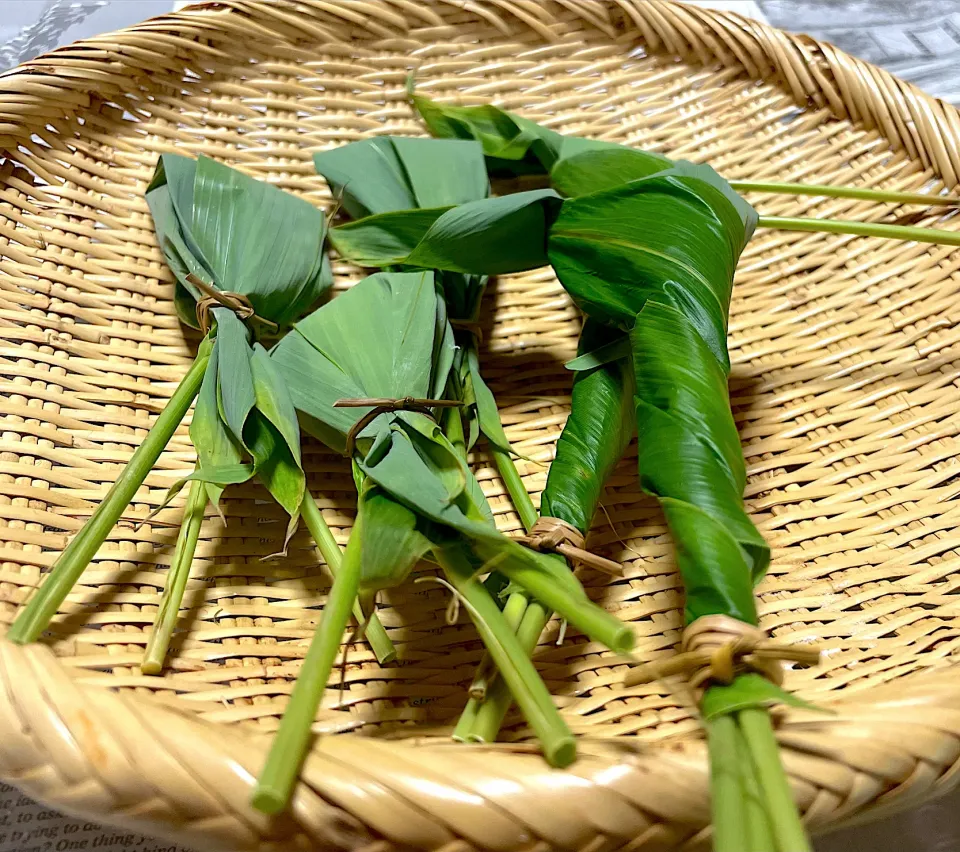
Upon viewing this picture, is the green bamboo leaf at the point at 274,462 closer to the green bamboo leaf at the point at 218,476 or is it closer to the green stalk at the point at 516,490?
the green bamboo leaf at the point at 218,476

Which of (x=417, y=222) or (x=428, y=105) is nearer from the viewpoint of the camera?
(x=417, y=222)

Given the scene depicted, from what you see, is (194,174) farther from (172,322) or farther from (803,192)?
(803,192)

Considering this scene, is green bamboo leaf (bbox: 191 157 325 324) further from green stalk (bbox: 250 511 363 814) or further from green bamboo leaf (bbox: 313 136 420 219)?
green stalk (bbox: 250 511 363 814)

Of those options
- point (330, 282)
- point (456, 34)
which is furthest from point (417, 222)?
point (456, 34)

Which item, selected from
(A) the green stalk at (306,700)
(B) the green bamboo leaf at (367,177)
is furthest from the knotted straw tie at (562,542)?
(B) the green bamboo leaf at (367,177)

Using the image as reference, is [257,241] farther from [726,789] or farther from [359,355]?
[726,789]

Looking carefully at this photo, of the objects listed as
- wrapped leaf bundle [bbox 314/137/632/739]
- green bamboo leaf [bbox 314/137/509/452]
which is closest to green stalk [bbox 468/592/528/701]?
wrapped leaf bundle [bbox 314/137/632/739]
